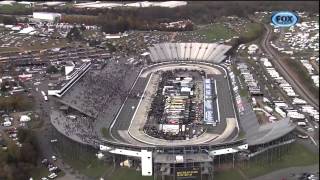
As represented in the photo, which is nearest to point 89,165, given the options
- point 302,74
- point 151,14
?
point 302,74

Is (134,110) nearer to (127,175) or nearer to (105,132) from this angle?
(105,132)

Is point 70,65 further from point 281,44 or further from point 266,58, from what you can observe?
point 281,44

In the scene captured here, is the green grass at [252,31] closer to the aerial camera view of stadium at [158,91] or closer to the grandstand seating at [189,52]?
the aerial camera view of stadium at [158,91]

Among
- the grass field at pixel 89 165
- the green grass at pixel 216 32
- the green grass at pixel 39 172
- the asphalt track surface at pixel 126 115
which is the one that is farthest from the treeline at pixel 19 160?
the green grass at pixel 216 32

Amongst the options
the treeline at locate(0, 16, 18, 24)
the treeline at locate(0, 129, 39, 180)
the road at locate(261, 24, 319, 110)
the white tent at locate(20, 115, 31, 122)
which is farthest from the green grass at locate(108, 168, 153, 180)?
the treeline at locate(0, 16, 18, 24)

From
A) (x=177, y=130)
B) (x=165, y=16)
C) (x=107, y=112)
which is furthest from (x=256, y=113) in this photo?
(x=165, y=16)

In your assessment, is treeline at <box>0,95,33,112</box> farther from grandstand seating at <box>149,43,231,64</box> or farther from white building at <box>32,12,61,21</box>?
white building at <box>32,12,61,21</box>
